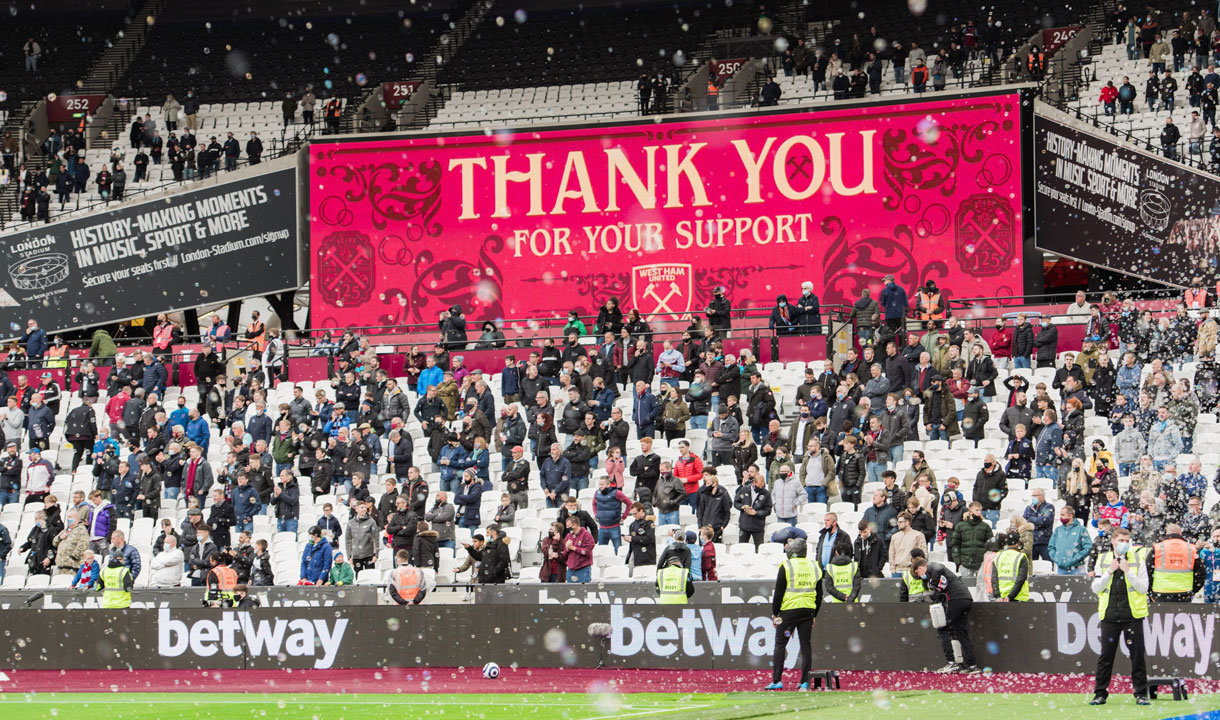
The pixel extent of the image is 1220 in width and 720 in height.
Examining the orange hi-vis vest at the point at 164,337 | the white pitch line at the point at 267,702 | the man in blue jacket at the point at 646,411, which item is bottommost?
the white pitch line at the point at 267,702

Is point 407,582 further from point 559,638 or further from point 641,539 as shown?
point 641,539

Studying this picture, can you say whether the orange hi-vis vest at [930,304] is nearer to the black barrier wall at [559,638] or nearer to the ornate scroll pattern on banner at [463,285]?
the ornate scroll pattern on banner at [463,285]

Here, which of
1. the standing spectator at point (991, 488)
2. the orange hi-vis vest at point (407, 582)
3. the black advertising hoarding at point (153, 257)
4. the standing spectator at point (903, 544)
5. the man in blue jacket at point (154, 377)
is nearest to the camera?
the standing spectator at point (903, 544)

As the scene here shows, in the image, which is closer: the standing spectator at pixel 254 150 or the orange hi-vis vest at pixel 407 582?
the orange hi-vis vest at pixel 407 582

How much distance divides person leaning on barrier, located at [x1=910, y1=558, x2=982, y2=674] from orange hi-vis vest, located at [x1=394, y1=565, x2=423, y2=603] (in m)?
5.89

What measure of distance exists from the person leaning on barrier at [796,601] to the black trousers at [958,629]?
152 cm

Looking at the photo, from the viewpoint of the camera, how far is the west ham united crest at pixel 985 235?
97.7 feet

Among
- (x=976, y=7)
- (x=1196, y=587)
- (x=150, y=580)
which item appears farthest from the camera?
(x=976, y=7)

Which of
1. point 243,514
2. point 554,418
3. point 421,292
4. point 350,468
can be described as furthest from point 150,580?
point 421,292

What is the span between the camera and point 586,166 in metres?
31.8

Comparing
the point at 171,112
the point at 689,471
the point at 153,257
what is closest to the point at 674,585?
the point at 689,471

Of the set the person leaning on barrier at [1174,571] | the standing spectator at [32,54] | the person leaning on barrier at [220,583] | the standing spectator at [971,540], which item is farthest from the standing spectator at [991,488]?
the standing spectator at [32,54]

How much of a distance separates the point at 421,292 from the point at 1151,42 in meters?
15.5

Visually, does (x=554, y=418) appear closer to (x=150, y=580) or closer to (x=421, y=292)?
(x=150, y=580)
